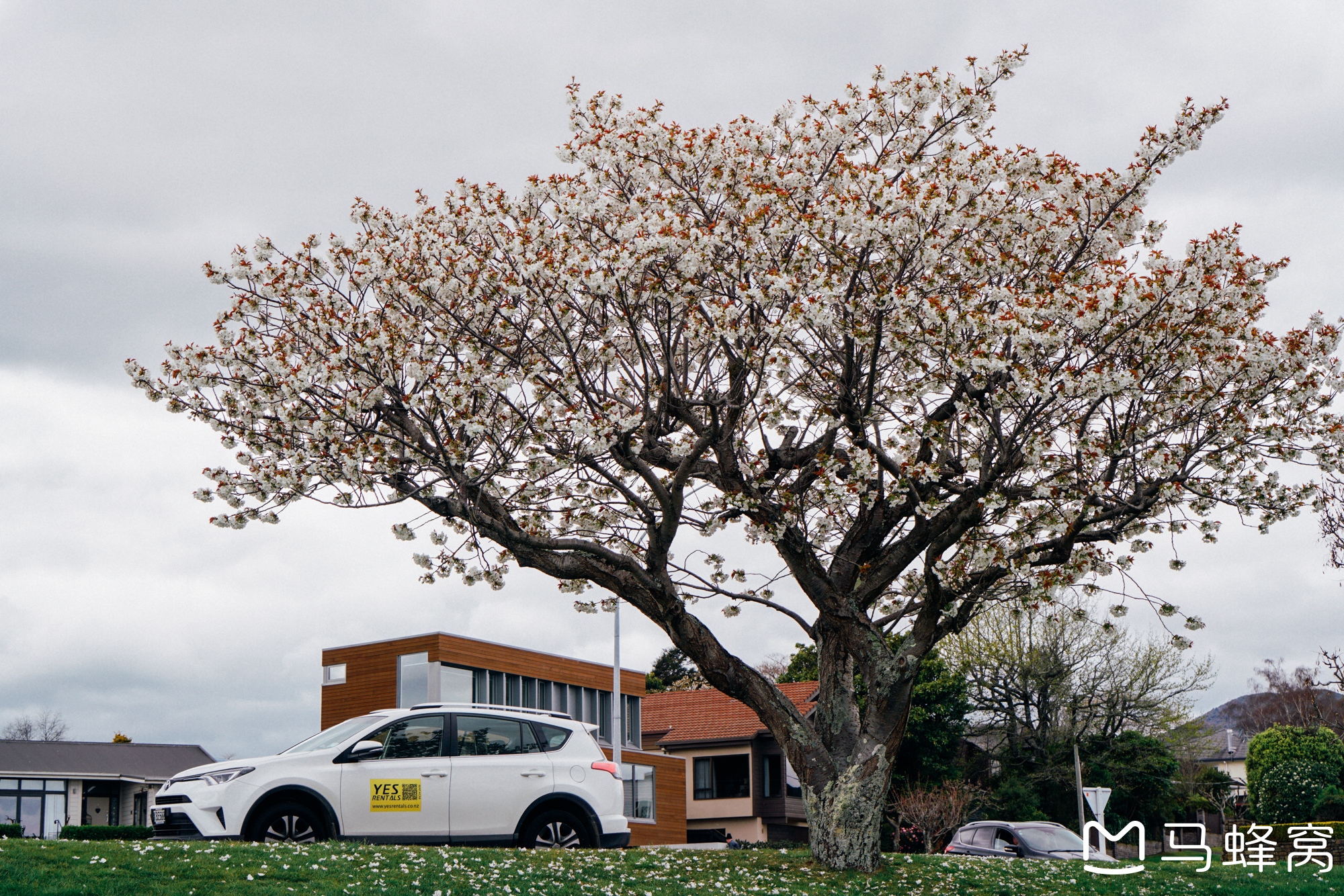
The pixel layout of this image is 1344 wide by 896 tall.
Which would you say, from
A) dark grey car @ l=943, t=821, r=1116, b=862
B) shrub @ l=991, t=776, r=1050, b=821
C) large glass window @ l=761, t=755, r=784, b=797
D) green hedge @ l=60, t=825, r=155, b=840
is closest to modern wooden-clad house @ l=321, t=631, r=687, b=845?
large glass window @ l=761, t=755, r=784, b=797

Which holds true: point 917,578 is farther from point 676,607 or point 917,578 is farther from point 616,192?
point 616,192

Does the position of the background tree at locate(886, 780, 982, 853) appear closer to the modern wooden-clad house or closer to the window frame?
the modern wooden-clad house

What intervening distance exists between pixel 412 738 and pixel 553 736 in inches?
60.9

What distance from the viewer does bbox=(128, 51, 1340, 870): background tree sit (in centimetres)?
1159

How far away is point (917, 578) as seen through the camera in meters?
15.9

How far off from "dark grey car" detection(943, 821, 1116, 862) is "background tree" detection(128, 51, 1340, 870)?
7.11 m

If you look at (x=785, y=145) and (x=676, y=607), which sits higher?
(x=785, y=145)

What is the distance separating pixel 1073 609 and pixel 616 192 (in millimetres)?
7788

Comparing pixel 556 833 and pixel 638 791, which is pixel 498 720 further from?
pixel 638 791

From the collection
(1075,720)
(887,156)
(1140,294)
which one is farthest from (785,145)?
(1075,720)

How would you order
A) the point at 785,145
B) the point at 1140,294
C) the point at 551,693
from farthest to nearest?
the point at 551,693 → the point at 785,145 → the point at 1140,294

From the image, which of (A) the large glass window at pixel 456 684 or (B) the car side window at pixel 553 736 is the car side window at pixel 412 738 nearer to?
(B) the car side window at pixel 553 736

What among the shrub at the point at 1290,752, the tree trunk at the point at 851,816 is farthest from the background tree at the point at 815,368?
the shrub at the point at 1290,752

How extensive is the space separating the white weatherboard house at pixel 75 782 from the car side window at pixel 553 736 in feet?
102
